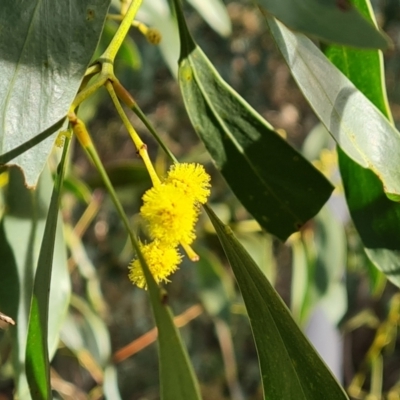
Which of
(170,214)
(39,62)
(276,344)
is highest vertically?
(39,62)

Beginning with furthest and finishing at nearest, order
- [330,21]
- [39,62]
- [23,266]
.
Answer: [23,266] < [39,62] < [330,21]

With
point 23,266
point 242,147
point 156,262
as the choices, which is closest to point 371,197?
point 242,147

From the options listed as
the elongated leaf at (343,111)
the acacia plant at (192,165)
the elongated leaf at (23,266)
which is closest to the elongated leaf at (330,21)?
the acacia plant at (192,165)

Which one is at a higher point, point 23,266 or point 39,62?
point 39,62

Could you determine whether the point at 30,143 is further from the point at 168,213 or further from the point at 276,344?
the point at 276,344

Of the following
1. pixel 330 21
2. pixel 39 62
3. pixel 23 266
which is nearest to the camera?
pixel 330 21

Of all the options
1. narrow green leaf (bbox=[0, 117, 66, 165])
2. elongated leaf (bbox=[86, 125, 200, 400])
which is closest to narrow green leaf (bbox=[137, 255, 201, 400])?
elongated leaf (bbox=[86, 125, 200, 400])
